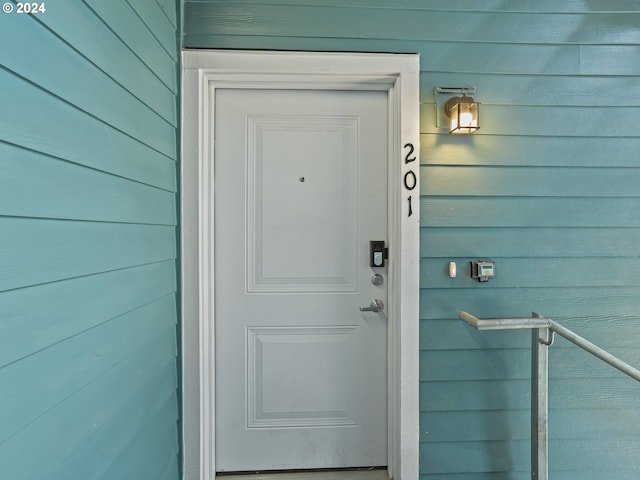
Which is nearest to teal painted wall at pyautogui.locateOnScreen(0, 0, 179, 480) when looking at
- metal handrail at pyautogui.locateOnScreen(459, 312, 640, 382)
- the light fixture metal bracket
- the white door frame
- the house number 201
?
the white door frame

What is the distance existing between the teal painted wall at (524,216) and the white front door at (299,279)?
249 millimetres

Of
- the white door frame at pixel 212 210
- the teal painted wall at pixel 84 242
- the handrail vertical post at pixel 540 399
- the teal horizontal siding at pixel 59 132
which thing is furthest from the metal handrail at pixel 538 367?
the teal horizontal siding at pixel 59 132

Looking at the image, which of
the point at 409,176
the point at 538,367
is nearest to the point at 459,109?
the point at 409,176

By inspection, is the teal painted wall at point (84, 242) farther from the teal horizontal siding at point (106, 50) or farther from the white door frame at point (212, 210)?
the white door frame at point (212, 210)

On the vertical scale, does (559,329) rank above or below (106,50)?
below

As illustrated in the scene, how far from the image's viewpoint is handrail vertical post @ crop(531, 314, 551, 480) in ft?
4.60

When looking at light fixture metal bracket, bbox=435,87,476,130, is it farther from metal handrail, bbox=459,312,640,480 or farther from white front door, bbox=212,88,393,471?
metal handrail, bbox=459,312,640,480

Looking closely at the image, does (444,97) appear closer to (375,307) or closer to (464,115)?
(464,115)

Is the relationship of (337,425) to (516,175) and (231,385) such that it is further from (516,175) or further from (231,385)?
(516,175)

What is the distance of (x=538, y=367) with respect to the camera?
1407 mm

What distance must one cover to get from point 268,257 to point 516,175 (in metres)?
1.16

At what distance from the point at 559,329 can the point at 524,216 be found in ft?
1.61

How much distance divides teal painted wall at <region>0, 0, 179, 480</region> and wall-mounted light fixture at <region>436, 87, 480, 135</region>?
1140mm

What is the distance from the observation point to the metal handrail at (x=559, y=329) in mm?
1340
